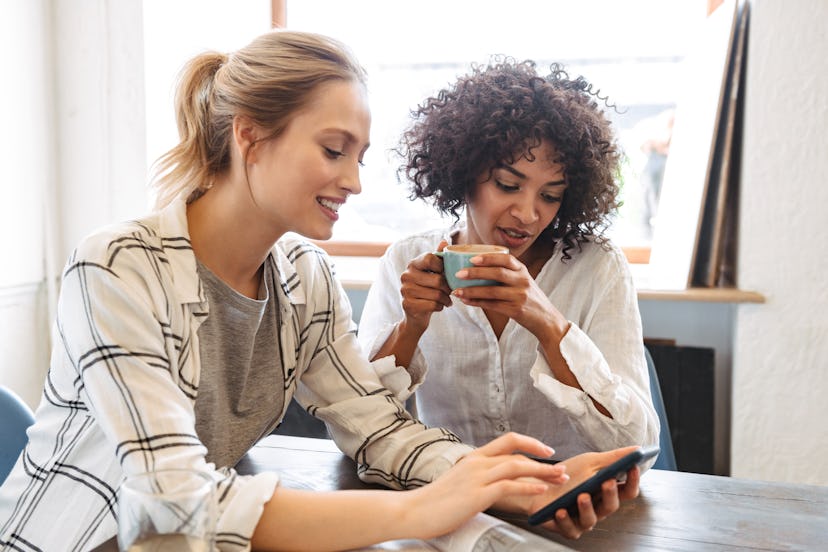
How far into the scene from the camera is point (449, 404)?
1.62 m

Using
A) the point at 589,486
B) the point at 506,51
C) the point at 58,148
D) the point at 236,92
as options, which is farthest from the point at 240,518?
the point at 506,51

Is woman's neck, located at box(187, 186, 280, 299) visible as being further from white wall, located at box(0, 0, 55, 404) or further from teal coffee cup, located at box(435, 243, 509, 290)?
white wall, located at box(0, 0, 55, 404)

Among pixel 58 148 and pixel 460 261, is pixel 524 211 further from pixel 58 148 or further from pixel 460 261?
pixel 58 148

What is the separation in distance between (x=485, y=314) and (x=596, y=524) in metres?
0.62

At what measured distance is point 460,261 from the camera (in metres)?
1.31

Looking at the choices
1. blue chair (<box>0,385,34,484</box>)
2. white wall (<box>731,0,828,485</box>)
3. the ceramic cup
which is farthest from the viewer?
white wall (<box>731,0,828,485</box>)

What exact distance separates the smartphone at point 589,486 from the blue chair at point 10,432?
906 mm

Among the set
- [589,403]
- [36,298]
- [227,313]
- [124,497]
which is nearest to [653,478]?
[589,403]

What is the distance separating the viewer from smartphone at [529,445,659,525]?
94 cm

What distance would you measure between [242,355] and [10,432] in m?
0.46

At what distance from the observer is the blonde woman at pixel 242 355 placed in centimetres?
98

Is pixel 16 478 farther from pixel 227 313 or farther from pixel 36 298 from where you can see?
pixel 36 298

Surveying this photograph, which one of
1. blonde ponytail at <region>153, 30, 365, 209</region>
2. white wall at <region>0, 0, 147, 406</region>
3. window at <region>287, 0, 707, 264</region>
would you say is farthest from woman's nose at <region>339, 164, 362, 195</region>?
white wall at <region>0, 0, 147, 406</region>

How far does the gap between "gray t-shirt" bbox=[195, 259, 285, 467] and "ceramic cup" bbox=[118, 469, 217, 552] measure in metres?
0.54
